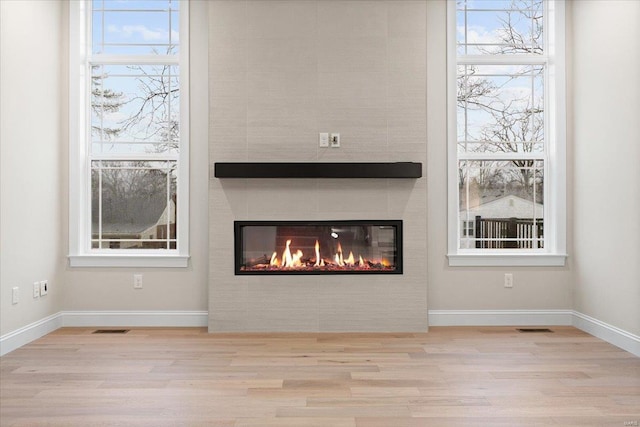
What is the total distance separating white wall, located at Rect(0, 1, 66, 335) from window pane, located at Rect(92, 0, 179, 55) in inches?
12.9

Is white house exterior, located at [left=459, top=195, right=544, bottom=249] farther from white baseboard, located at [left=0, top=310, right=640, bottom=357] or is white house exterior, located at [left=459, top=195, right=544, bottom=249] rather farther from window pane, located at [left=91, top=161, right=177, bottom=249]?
window pane, located at [left=91, top=161, right=177, bottom=249]

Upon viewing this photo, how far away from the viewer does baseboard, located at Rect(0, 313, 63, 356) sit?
378 cm

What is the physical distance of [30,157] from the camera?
4129 millimetres

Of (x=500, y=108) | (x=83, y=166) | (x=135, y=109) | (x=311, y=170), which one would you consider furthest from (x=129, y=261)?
(x=500, y=108)

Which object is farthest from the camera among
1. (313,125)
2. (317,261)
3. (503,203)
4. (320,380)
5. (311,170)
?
(503,203)

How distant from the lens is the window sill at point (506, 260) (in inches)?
183

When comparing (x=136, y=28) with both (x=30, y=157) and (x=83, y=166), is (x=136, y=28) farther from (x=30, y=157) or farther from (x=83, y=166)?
(x=30, y=157)

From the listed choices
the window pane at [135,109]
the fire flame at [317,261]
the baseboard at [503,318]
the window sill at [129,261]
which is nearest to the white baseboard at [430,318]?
the baseboard at [503,318]

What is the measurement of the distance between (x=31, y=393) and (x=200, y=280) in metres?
1.84

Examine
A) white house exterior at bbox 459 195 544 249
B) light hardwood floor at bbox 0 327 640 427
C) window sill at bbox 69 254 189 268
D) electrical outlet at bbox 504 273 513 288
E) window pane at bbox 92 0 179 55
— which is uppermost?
window pane at bbox 92 0 179 55

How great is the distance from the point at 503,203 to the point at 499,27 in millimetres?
1498

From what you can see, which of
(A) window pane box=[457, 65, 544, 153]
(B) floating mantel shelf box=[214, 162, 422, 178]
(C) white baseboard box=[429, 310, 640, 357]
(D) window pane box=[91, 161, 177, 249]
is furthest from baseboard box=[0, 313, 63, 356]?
(A) window pane box=[457, 65, 544, 153]

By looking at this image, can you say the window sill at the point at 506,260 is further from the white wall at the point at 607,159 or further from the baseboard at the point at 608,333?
the baseboard at the point at 608,333

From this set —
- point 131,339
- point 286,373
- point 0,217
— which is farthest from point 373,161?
point 0,217
